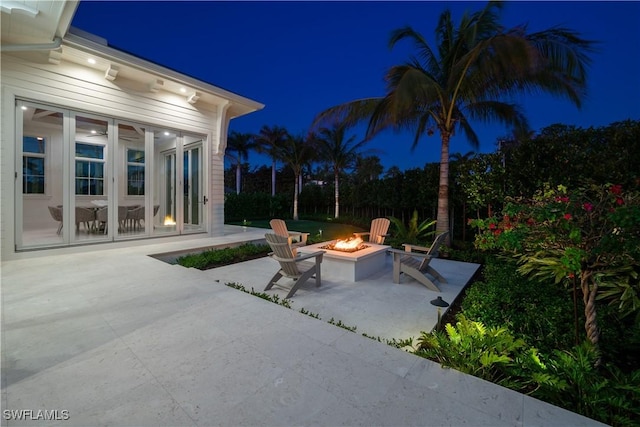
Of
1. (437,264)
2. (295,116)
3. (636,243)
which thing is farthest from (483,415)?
(295,116)

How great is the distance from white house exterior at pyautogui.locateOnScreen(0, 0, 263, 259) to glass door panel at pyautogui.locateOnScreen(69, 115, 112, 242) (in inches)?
0.9

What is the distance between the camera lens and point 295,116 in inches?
3110

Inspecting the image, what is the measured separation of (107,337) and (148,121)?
6.10 metres

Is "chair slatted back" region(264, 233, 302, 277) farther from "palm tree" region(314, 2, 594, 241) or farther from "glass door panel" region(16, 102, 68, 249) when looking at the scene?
"glass door panel" region(16, 102, 68, 249)

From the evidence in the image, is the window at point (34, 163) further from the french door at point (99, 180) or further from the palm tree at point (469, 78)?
the palm tree at point (469, 78)

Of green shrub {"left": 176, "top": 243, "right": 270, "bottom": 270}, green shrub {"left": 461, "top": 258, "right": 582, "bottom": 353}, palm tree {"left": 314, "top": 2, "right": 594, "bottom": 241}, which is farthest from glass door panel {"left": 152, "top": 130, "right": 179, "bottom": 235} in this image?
green shrub {"left": 461, "top": 258, "right": 582, "bottom": 353}

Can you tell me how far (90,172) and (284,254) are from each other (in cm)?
529

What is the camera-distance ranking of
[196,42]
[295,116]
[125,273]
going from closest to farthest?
[125,273] → [196,42] → [295,116]

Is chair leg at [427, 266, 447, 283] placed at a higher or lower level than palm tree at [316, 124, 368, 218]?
lower

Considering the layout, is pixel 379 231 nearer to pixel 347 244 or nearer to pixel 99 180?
pixel 347 244

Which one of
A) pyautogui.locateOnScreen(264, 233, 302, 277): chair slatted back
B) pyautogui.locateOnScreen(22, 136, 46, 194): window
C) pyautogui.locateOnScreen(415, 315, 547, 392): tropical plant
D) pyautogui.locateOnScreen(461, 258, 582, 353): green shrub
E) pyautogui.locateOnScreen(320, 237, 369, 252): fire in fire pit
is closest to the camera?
pyautogui.locateOnScreen(415, 315, 547, 392): tropical plant

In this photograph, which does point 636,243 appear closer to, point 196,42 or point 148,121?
point 148,121

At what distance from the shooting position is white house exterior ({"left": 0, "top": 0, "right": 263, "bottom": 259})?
197 inches

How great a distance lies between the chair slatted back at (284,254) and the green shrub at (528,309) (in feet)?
8.33
